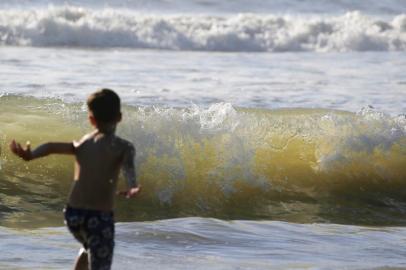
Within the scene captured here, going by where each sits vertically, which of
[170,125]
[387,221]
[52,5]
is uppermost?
[52,5]

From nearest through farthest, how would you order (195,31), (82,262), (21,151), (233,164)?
(21,151), (82,262), (233,164), (195,31)

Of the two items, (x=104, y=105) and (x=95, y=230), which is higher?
(x=104, y=105)

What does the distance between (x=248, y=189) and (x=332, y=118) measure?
63.6 inches

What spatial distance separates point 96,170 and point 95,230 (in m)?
0.27

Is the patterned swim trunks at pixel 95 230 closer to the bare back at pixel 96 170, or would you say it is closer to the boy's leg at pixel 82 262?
the bare back at pixel 96 170

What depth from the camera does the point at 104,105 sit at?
527 cm

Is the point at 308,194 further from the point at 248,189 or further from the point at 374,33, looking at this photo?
the point at 374,33

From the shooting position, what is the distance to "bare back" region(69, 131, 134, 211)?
208 inches

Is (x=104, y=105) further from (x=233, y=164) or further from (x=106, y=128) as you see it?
(x=233, y=164)

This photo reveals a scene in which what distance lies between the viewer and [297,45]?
80.2 feet

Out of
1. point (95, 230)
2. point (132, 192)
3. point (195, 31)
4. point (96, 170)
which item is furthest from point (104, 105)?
point (195, 31)

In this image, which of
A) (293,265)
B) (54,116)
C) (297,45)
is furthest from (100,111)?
(297,45)

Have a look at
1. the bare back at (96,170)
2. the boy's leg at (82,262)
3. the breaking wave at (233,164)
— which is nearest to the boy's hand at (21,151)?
the bare back at (96,170)

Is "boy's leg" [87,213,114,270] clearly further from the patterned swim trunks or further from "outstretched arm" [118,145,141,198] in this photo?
"outstretched arm" [118,145,141,198]
